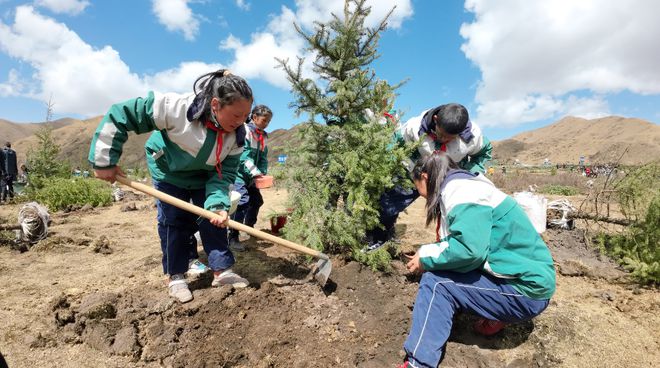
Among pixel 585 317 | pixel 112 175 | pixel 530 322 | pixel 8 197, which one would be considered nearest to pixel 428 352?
pixel 530 322

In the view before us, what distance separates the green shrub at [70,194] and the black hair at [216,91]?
7.08m

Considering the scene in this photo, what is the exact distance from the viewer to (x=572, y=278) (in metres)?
4.08

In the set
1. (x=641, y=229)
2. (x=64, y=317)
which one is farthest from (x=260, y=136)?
(x=641, y=229)

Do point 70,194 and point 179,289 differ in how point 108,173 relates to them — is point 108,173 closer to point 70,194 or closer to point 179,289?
point 179,289

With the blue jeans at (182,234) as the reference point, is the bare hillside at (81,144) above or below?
above

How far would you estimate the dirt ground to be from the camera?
2410 millimetres

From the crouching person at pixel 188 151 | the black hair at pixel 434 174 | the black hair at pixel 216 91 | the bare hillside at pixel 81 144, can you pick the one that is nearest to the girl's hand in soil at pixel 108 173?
the crouching person at pixel 188 151

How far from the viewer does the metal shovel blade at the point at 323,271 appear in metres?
3.11

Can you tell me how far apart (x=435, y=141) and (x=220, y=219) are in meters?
2.20

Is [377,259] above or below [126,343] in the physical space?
above

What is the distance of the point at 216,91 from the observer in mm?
2590

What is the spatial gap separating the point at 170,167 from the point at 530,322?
3.11 meters

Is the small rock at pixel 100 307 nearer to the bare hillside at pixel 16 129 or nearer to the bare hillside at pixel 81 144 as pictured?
the bare hillside at pixel 81 144

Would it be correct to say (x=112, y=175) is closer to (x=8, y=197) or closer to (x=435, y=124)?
(x=435, y=124)
